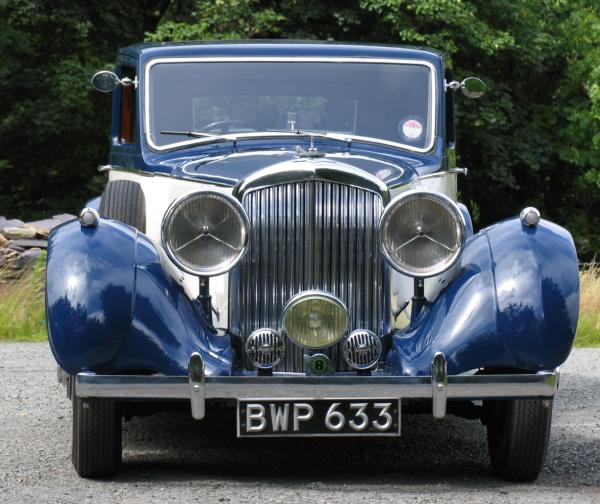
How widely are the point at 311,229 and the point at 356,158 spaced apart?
760 millimetres

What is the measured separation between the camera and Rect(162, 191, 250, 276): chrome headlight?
A: 547 centimetres

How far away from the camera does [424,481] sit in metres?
5.73

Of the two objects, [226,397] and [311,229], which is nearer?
[226,397]

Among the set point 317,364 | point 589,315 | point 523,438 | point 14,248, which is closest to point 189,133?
point 317,364

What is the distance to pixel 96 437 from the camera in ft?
18.2

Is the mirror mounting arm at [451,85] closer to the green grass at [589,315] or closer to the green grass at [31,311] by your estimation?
the green grass at [589,315]

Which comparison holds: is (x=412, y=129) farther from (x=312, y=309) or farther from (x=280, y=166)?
(x=312, y=309)

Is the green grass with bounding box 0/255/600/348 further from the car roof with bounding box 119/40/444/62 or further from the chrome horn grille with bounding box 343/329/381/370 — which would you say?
the chrome horn grille with bounding box 343/329/381/370

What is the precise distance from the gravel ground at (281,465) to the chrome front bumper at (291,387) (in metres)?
0.41

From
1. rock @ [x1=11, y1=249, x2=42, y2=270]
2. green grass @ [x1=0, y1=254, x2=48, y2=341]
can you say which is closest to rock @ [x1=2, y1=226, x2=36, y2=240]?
rock @ [x1=11, y1=249, x2=42, y2=270]

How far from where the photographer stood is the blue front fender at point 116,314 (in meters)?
5.31

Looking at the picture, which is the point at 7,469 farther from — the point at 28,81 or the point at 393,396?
the point at 28,81

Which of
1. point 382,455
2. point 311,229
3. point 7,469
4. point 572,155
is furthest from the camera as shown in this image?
point 572,155

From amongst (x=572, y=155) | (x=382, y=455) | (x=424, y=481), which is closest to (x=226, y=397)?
(x=424, y=481)
